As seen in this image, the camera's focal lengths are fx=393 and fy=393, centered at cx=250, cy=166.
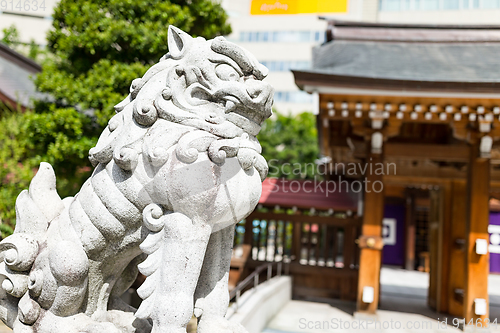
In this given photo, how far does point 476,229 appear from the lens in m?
5.43

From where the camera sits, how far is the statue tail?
6.89ft

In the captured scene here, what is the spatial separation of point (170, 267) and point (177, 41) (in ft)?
4.23

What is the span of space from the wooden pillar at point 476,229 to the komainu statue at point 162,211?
442 centimetres

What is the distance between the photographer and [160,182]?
2.04 metres

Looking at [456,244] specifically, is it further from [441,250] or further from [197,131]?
[197,131]

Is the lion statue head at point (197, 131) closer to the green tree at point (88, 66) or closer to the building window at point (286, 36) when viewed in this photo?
the green tree at point (88, 66)

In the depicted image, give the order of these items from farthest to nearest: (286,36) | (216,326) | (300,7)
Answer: (286,36)
(300,7)
(216,326)

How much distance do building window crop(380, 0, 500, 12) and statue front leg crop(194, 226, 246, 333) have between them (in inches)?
918

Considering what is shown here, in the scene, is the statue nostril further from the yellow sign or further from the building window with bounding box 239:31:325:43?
the building window with bounding box 239:31:325:43

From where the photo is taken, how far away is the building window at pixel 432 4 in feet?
69.9

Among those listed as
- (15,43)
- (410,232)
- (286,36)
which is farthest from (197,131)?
(286,36)

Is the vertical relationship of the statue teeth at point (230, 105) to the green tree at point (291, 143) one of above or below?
above

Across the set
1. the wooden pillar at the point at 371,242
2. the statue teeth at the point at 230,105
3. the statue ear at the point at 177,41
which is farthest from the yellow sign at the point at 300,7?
Result: the statue teeth at the point at 230,105

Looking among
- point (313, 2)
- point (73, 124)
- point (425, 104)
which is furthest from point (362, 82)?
point (73, 124)
